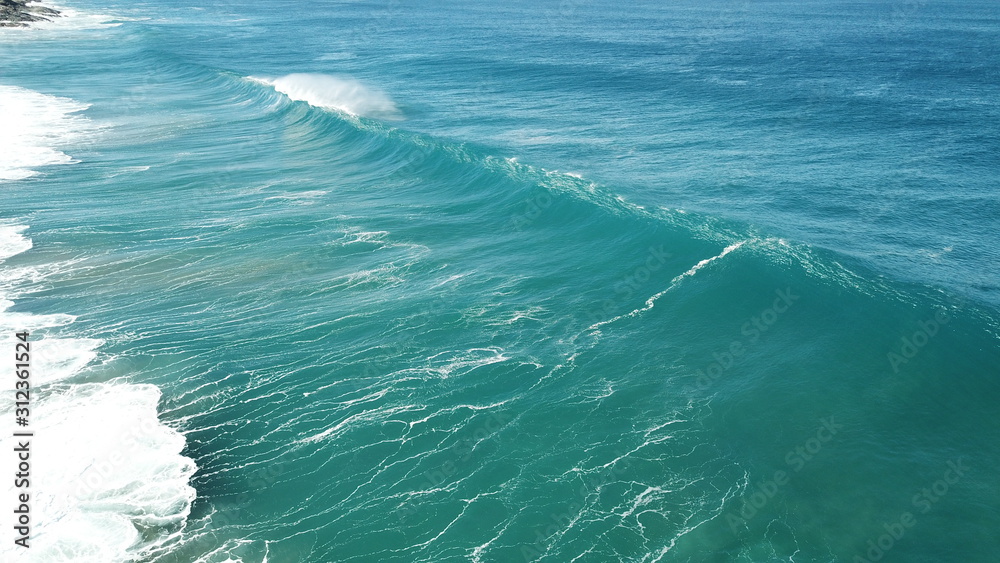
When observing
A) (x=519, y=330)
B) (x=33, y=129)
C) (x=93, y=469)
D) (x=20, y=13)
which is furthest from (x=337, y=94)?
(x=20, y=13)

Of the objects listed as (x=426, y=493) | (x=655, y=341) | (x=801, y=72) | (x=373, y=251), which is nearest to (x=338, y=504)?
(x=426, y=493)

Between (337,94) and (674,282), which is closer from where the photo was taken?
(674,282)

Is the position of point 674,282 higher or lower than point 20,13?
lower

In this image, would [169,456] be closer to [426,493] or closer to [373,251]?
[426,493]

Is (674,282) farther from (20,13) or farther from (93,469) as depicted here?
(20,13)

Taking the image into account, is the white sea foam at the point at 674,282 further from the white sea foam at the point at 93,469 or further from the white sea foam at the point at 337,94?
the white sea foam at the point at 337,94

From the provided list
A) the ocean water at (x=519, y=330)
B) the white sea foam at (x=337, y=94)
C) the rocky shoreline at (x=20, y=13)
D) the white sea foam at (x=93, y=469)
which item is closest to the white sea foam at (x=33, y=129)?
the ocean water at (x=519, y=330)
